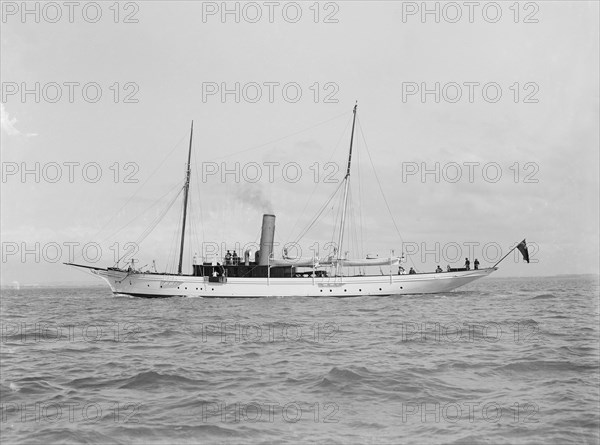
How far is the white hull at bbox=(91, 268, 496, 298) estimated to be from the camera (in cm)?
4566

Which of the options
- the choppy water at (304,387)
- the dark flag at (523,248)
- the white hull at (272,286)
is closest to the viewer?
the choppy water at (304,387)

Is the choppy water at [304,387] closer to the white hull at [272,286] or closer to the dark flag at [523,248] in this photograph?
the white hull at [272,286]

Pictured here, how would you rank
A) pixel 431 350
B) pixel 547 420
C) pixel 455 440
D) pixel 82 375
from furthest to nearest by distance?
pixel 431 350
pixel 82 375
pixel 547 420
pixel 455 440

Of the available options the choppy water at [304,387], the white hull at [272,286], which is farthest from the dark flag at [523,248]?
the choppy water at [304,387]

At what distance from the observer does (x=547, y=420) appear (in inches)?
354

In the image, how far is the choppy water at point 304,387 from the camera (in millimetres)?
8594

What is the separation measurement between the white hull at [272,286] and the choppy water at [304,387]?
25.2 m

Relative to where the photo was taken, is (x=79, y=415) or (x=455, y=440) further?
(x=79, y=415)

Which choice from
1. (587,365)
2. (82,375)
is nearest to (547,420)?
(587,365)

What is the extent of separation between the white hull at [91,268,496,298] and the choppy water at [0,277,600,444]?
25218 millimetres

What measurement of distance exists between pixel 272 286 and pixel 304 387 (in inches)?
1350

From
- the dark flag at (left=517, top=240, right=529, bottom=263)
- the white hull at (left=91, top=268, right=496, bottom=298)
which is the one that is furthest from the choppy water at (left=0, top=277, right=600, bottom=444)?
the dark flag at (left=517, top=240, right=529, bottom=263)

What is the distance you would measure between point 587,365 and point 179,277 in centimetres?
3722

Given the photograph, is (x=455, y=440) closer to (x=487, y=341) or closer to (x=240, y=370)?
(x=240, y=370)
